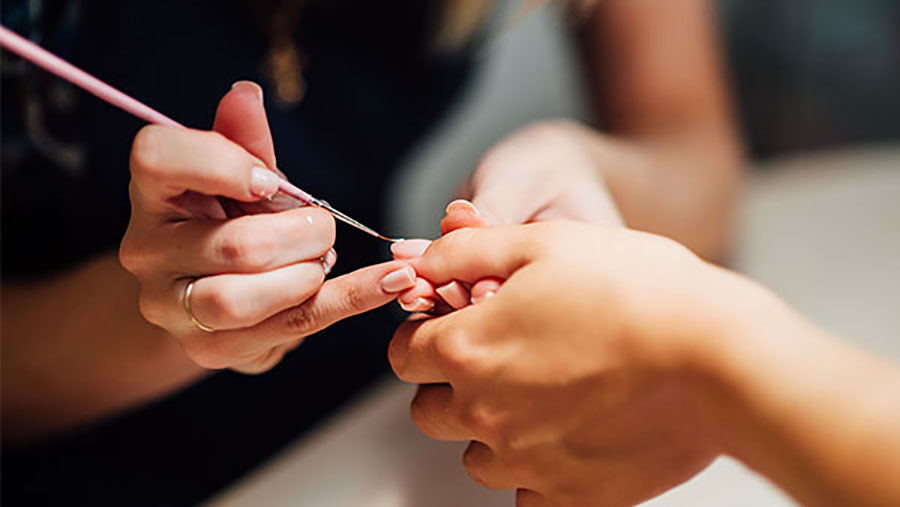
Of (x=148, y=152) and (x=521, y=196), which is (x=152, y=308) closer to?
(x=148, y=152)

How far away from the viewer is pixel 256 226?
363 millimetres

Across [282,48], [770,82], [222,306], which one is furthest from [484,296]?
[770,82]

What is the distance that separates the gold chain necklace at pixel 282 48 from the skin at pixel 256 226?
0.17m

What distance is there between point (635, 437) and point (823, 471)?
0.25ft

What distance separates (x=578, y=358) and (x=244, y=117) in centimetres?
18

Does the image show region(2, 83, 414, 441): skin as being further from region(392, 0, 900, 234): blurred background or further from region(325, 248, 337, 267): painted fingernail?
region(392, 0, 900, 234): blurred background

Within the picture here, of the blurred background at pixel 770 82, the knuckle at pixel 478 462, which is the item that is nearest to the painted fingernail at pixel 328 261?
the knuckle at pixel 478 462

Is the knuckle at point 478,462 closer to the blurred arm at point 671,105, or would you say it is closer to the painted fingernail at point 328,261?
the painted fingernail at point 328,261

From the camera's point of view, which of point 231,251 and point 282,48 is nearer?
point 231,251

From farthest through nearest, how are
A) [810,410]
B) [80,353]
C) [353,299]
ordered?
[80,353], [353,299], [810,410]

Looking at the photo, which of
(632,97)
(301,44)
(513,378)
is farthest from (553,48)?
(513,378)

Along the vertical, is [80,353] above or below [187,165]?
below

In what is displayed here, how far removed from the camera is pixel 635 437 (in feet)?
1.11

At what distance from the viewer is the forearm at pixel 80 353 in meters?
0.52
